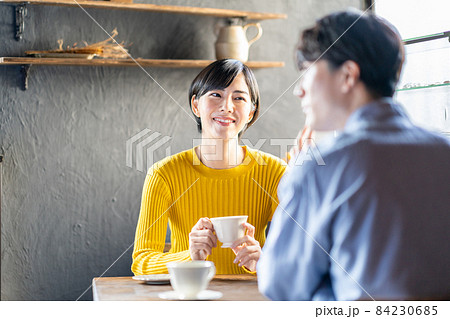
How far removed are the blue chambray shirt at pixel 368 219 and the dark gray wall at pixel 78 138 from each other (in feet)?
4.59

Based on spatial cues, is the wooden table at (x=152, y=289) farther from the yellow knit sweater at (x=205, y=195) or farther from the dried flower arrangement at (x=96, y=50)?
the dried flower arrangement at (x=96, y=50)

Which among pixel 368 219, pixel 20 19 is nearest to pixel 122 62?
pixel 20 19

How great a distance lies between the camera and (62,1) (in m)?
1.76

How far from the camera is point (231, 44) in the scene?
195 cm

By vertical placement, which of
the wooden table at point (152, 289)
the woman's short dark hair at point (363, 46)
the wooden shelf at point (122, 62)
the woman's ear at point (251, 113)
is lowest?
the wooden table at point (152, 289)

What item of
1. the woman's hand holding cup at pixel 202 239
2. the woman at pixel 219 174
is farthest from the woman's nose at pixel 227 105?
the woman's hand holding cup at pixel 202 239

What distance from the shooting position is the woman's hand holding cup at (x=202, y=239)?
0.98 metres

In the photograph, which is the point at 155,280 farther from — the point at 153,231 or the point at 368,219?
the point at 368,219

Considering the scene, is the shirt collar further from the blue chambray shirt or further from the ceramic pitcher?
the ceramic pitcher

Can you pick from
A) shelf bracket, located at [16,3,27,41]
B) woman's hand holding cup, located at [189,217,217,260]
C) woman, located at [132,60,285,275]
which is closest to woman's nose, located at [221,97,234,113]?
woman, located at [132,60,285,275]

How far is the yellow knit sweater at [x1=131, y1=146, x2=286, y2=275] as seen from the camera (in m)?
1.21

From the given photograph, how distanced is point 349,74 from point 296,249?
216 mm
